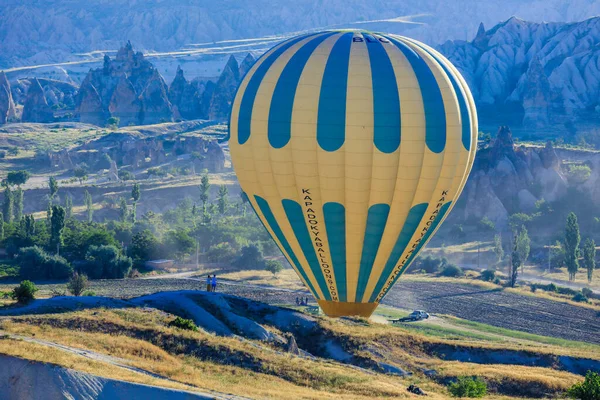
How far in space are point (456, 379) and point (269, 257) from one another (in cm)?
6289

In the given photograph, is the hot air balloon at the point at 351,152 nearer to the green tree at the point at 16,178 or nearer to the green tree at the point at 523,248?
the green tree at the point at 523,248

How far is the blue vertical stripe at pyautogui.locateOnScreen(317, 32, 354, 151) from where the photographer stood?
161 feet

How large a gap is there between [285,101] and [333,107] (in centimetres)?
239

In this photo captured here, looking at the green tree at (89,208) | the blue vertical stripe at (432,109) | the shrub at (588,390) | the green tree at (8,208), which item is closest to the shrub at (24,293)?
the blue vertical stripe at (432,109)

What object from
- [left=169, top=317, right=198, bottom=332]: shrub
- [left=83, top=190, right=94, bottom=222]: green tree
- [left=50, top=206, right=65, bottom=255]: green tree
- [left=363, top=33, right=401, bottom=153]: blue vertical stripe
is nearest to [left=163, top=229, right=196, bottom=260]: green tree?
[left=50, top=206, right=65, bottom=255]: green tree

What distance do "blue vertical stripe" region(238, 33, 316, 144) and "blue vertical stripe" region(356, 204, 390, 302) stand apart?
23.4 ft

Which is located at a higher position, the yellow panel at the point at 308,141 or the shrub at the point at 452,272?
the yellow panel at the point at 308,141

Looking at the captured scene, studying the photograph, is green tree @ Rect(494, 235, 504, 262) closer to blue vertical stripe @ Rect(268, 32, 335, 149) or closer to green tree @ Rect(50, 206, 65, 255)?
green tree @ Rect(50, 206, 65, 255)

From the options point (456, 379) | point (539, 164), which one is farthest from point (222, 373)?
point (539, 164)

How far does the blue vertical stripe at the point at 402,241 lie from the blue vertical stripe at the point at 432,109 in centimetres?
317

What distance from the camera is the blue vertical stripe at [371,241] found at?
5056cm

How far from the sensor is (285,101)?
5016cm

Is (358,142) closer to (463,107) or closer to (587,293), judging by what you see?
(463,107)

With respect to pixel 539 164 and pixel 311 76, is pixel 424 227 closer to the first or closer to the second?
pixel 311 76
